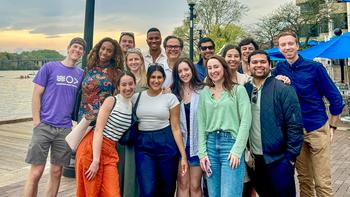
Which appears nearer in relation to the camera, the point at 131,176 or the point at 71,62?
the point at 131,176

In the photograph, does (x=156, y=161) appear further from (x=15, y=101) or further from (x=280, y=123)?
(x=15, y=101)

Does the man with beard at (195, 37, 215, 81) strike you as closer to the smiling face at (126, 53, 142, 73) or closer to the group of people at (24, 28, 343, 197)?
the group of people at (24, 28, 343, 197)

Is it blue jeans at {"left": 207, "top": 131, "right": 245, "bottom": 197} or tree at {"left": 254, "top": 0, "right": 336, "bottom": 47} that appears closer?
blue jeans at {"left": 207, "top": 131, "right": 245, "bottom": 197}

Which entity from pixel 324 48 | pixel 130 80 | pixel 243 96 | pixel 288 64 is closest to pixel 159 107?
pixel 130 80

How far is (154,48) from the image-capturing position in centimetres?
444

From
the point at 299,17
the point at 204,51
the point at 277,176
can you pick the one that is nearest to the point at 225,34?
the point at 299,17

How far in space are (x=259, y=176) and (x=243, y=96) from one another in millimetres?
746

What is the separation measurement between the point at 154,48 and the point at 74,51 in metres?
1.13

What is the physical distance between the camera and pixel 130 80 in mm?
3170

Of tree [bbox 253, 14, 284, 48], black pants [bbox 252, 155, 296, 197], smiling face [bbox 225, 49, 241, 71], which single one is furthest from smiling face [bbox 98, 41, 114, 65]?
tree [bbox 253, 14, 284, 48]

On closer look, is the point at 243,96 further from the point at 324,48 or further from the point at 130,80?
the point at 324,48

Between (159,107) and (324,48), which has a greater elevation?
(324,48)

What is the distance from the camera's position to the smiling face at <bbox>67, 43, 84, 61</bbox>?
3707 millimetres

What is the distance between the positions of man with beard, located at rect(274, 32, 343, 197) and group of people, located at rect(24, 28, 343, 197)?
10mm
